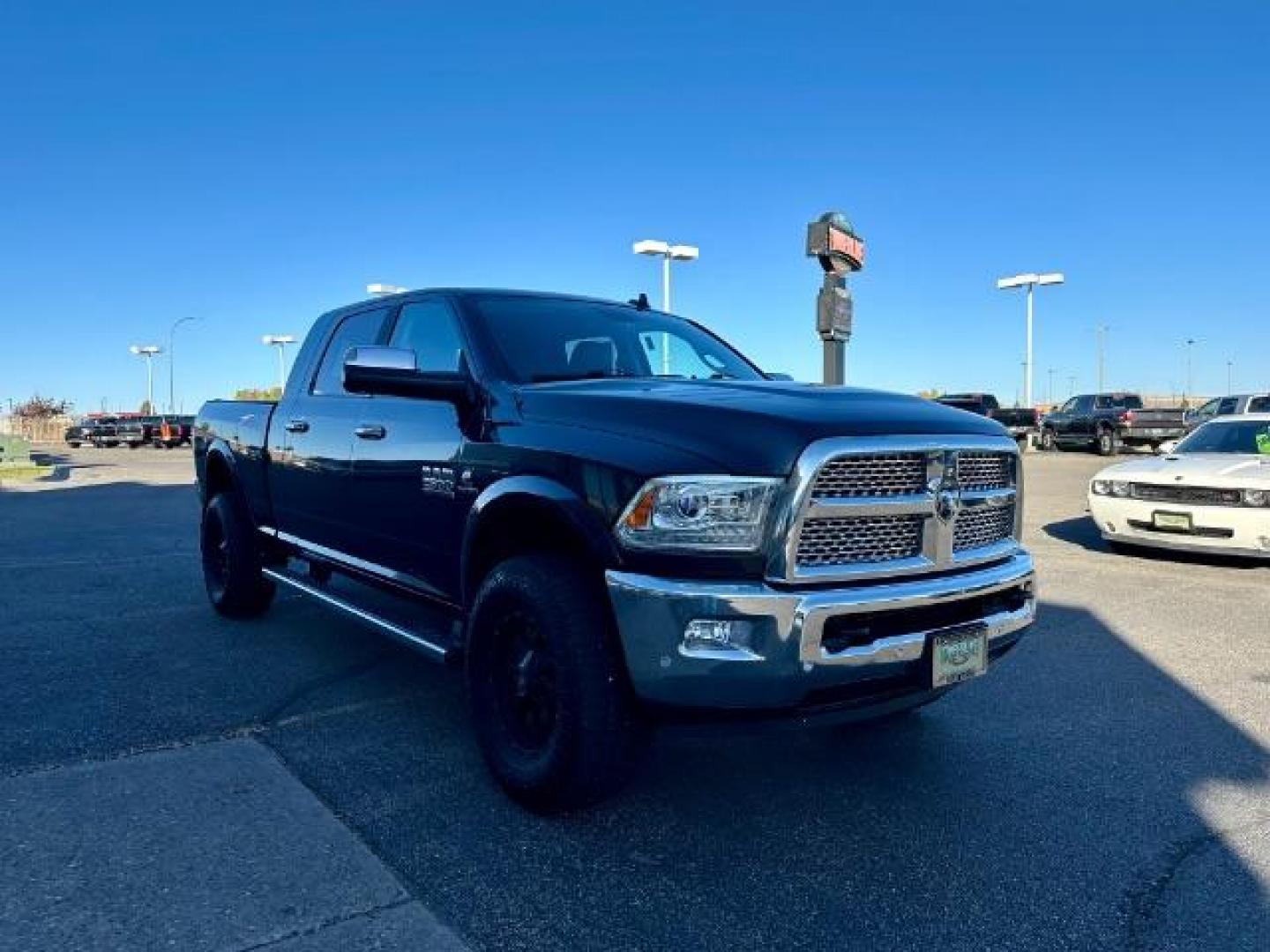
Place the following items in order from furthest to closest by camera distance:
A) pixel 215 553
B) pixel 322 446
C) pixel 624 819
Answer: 1. pixel 215 553
2. pixel 322 446
3. pixel 624 819

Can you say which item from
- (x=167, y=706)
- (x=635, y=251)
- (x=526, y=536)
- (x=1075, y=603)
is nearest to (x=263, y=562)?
(x=167, y=706)

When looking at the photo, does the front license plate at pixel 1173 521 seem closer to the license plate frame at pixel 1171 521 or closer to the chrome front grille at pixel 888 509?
the license plate frame at pixel 1171 521

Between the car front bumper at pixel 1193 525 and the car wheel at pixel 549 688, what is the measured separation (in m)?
7.19

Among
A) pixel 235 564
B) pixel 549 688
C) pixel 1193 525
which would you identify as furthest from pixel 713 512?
pixel 1193 525

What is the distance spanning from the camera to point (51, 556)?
9.14m

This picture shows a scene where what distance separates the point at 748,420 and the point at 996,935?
5.14ft

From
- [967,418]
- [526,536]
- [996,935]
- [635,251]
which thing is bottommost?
[996,935]

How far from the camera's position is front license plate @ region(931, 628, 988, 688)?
308cm

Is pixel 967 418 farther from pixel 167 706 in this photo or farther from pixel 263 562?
pixel 263 562

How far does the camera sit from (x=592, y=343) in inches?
171

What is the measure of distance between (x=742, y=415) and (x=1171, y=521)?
7.18m

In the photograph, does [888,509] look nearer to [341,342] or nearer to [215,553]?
[341,342]

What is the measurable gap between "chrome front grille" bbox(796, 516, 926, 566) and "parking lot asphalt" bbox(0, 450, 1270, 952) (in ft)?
2.01

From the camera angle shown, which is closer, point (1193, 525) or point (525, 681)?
point (525, 681)
